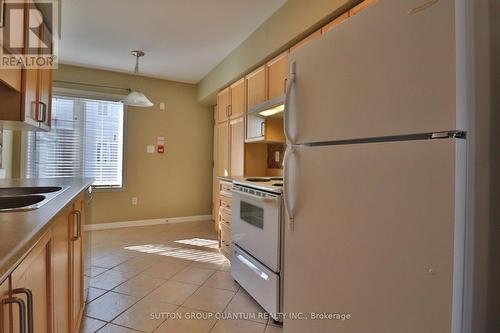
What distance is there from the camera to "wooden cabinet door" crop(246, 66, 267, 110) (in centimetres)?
296

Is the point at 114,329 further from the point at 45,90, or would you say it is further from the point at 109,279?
the point at 45,90

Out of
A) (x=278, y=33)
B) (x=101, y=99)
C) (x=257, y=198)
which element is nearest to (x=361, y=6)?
(x=278, y=33)

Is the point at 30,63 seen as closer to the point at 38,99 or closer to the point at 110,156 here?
the point at 38,99

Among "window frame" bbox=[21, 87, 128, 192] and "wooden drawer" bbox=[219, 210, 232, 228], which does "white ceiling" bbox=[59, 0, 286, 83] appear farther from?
"wooden drawer" bbox=[219, 210, 232, 228]

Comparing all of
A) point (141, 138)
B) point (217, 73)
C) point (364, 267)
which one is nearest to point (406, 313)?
point (364, 267)

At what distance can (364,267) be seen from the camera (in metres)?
1.03

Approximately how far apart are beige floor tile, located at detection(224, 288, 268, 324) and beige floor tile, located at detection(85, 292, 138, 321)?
0.75 meters

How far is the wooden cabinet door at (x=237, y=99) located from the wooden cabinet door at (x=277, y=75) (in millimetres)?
630

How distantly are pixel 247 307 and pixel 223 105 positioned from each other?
9.18 feet

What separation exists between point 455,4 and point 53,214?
1.44 meters

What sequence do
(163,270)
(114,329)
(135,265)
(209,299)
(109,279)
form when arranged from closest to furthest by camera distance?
(114,329) < (209,299) < (109,279) < (163,270) < (135,265)

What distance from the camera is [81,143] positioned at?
418 centimetres

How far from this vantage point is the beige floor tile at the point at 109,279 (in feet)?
7.83

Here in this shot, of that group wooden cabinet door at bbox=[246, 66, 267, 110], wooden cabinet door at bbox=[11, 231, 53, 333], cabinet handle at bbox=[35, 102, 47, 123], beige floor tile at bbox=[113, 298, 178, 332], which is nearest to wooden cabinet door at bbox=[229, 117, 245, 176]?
wooden cabinet door at bbox=[246, 66, 267, 110]
